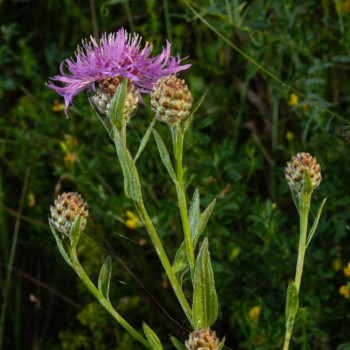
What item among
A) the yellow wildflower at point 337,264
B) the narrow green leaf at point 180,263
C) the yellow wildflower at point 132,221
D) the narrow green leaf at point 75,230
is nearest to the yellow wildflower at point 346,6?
the yellow wildflower at point 337,264

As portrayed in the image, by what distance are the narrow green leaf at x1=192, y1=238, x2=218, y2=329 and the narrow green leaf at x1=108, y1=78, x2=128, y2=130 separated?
0.24m

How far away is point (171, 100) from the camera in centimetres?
104

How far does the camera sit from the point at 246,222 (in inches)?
74.5

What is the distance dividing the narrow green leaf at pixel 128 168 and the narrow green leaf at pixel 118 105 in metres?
0.02

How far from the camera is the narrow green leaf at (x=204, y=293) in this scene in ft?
3.42

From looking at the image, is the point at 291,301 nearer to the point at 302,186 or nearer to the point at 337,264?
the point at 302,186

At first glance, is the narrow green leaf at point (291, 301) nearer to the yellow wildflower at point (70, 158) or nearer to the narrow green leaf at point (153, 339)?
the narrow green leaf at point (153, 339)

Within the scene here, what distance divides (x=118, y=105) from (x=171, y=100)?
0.27ft

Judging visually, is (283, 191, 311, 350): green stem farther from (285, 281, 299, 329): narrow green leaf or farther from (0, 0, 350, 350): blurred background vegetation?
(0, 0, 350, 350): blurred background vegetation

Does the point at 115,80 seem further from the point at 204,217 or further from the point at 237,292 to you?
the point at 237,292

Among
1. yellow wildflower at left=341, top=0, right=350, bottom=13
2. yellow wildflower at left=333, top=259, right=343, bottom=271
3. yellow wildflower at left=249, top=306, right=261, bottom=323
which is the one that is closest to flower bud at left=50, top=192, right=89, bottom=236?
yellow wildflower at left=249, top=306, right=261, bottom=323

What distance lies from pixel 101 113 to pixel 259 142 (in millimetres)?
1124

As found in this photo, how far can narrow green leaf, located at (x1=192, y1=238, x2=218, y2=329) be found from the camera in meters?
1.04

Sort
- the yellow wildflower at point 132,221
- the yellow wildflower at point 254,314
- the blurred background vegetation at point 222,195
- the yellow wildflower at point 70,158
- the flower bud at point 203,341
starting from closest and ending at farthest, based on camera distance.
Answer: the flower bud at point 203,341 < the yellow wildflower at point 254,314 < the blurred background vegetation at point 222,195 < the yellow wildflower at point 132,221 < the yellow wildflower at point 70,158
